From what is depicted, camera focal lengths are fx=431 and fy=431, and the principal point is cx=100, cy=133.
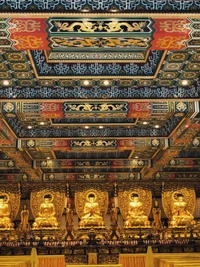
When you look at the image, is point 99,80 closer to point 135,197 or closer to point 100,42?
point 100,42

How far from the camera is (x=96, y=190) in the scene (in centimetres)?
1841

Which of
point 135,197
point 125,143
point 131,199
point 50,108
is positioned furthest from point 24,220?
point 50,108

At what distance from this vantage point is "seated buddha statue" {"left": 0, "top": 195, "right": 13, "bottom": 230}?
1760 cm

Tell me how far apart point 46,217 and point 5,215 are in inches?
69.1

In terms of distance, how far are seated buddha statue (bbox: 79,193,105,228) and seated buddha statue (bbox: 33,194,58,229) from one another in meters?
1.16

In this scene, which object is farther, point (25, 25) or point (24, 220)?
point (24, 220)

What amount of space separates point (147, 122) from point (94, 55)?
11.9 feet

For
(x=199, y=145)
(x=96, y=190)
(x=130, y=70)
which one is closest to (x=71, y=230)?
(x=96, y=190)

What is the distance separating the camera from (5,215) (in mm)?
17891

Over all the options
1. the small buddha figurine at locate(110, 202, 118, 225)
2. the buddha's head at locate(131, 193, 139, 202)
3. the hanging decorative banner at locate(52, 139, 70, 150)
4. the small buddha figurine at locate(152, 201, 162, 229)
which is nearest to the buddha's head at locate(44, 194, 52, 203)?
the small buddha figurine at locate(110, 202, 118, 225)

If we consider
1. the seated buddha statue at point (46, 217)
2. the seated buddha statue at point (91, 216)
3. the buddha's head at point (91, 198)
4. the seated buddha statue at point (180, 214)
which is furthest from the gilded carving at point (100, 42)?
the seated buddha statue at point (180, 214)

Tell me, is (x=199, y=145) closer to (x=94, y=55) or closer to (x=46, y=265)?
(x=46, y=265)

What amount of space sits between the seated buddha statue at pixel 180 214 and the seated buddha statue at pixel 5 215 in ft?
22.0

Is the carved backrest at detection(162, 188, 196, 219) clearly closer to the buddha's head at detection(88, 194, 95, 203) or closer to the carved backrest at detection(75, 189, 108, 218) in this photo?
the carved backrest at detection(75, 189, 108, 218)
